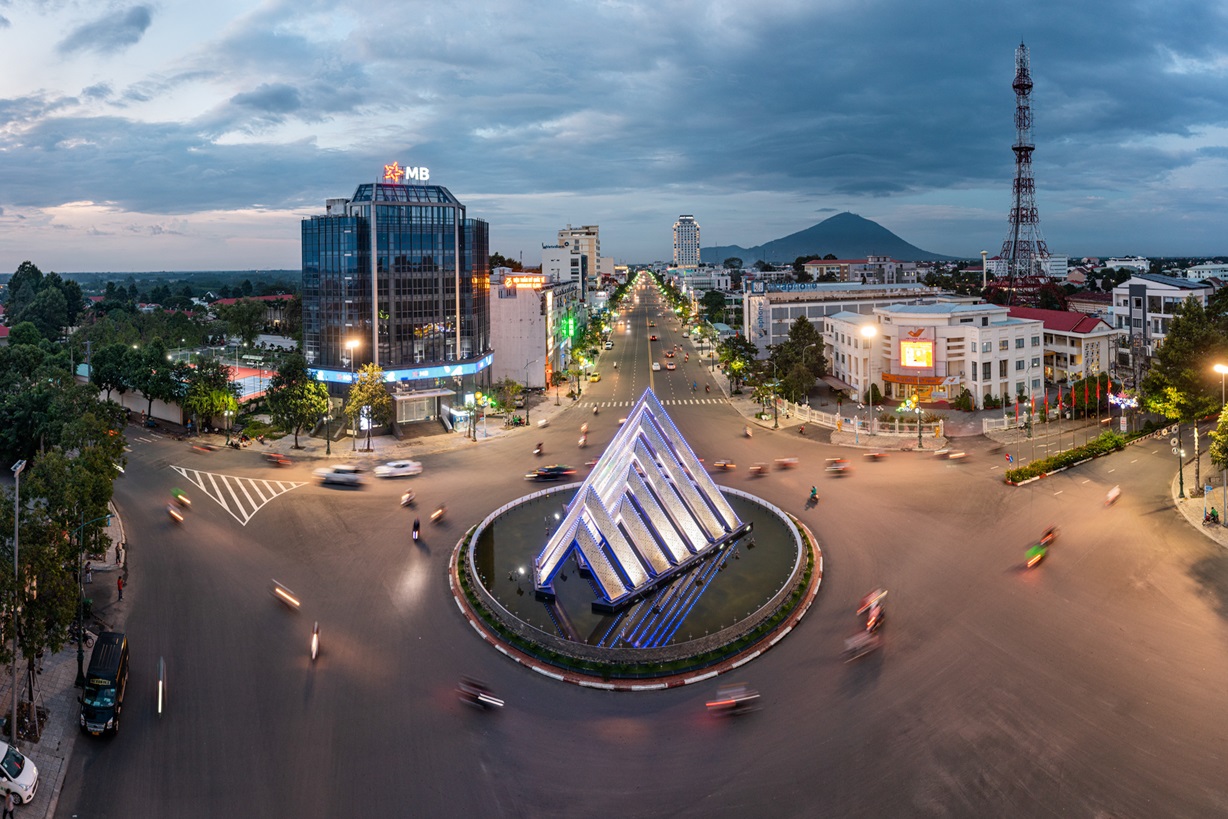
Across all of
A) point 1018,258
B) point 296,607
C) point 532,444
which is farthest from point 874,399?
point 1018,258

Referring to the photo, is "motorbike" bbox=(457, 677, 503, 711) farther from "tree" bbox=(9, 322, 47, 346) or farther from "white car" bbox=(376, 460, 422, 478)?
"tree" bbox=(9, 322, 47, 346)

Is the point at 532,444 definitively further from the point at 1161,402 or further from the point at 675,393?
the point at 1161,402

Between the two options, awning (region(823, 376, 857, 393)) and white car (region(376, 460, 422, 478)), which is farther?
awning (region(823, 376, 857, 393))

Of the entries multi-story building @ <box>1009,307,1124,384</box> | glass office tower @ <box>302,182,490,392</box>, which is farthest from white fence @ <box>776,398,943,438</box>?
glass office tower @ <box>302,182,490,392</box>

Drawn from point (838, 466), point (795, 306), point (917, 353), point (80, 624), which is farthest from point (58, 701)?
point (795, 306)

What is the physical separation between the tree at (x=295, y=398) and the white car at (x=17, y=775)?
137 ft

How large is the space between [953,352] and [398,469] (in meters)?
57.3

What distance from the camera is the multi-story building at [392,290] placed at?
7062 cm

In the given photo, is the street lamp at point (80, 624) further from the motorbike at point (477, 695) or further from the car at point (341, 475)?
the car at point (341, 475)

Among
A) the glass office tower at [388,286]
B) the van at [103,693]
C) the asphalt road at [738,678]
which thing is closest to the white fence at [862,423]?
the asphalt road at [738,678]

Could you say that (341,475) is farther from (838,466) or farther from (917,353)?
(917,353)

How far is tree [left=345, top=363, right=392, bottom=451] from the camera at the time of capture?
2362 inches

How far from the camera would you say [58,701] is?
2506 cm

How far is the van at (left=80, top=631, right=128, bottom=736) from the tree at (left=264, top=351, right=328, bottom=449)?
37277mm
